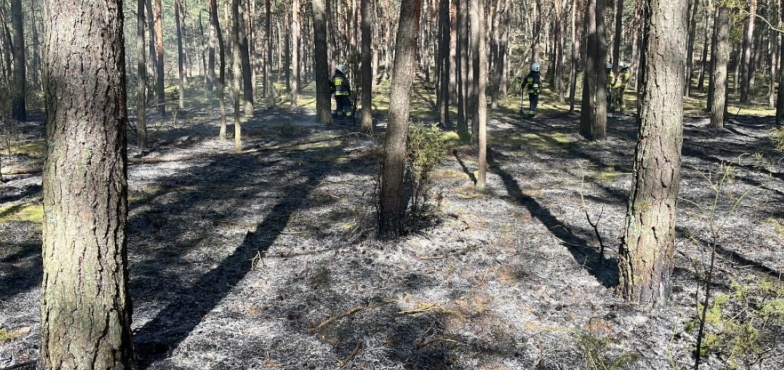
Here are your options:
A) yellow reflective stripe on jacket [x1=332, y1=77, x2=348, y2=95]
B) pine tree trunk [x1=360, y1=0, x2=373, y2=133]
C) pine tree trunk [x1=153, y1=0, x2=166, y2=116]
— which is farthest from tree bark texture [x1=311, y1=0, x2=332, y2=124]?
pine tree trunk [x1=153, y1=0, x2=166, y2=116]

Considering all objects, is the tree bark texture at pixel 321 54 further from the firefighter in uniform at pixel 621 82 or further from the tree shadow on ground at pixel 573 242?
the firefighter in uniform at pixel 621 82

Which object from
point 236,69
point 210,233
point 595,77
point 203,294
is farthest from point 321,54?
point 203,294

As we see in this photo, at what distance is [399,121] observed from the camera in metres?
6.91

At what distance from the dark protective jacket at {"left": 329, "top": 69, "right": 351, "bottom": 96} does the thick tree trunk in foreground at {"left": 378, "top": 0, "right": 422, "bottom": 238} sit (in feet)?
38.9

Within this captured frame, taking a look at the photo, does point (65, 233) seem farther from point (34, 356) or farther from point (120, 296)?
point (34, 356)

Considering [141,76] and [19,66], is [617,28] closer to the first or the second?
[141,76]

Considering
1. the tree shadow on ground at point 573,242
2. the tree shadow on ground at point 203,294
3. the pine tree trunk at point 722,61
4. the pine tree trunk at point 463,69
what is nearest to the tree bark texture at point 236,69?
the tree shadow on ground at point 203,294

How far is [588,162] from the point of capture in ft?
41.0

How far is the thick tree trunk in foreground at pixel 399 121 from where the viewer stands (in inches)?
272

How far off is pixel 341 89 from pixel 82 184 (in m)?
15.6

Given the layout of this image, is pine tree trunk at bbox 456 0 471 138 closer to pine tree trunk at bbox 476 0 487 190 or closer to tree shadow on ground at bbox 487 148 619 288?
tree shadow on ground at bbox 487 148 619 288

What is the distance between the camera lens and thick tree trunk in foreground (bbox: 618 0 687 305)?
5.07 meters

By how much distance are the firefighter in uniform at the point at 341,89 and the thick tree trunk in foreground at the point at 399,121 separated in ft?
38.6

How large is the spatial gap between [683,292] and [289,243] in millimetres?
4490
